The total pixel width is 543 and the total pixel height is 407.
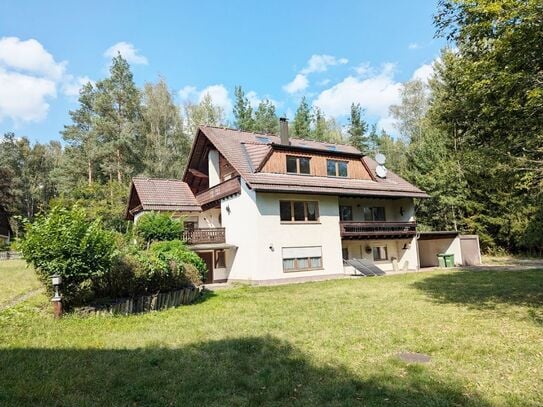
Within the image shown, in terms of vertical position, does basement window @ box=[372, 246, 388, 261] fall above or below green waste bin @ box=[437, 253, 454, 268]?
above

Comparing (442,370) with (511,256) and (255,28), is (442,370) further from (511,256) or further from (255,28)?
(511,256)

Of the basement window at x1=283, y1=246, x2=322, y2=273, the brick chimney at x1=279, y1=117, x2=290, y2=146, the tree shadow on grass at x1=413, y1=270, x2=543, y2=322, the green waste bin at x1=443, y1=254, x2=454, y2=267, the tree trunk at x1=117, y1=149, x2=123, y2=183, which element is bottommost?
the tree shadow on grass at x1=413, y1=270, x2=543, y2=322

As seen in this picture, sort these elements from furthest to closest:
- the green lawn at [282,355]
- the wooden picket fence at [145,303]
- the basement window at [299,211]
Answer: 1. the basement window at [299,211]
2. the wooden picket fence at [145,303]
3. the green lawn at [282,355]

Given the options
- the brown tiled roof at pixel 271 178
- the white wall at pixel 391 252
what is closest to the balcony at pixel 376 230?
the white wall at pixel 391 252

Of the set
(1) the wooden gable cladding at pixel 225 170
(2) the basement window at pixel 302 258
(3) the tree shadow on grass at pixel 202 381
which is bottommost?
(3) the tree shadow on grass at pixel 202 381

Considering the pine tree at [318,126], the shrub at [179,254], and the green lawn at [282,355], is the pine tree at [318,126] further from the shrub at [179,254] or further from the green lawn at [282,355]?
the green lawn at [282,355]

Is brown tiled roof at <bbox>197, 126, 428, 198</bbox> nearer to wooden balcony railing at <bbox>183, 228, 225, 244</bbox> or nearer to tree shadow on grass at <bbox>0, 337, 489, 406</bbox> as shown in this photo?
wooden balcony railing at <bbox>183, 228, 225, 244</bbox>

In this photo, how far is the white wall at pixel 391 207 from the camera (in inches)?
965

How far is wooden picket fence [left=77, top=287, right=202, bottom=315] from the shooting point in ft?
32.3

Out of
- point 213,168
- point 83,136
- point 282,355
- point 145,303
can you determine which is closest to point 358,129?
A: point 213,168

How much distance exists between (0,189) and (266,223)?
154ft

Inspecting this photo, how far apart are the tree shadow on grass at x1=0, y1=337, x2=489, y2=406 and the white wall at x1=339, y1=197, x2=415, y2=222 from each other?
18.7m

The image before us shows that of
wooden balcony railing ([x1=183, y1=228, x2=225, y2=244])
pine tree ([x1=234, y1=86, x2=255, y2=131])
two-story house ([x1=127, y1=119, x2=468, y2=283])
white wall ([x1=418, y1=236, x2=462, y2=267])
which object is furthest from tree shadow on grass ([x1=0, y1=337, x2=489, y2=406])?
pine tree ([x1=234, y1=86, x2=255, y2=131])

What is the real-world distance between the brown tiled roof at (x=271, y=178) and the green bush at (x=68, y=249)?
9.73 metres
